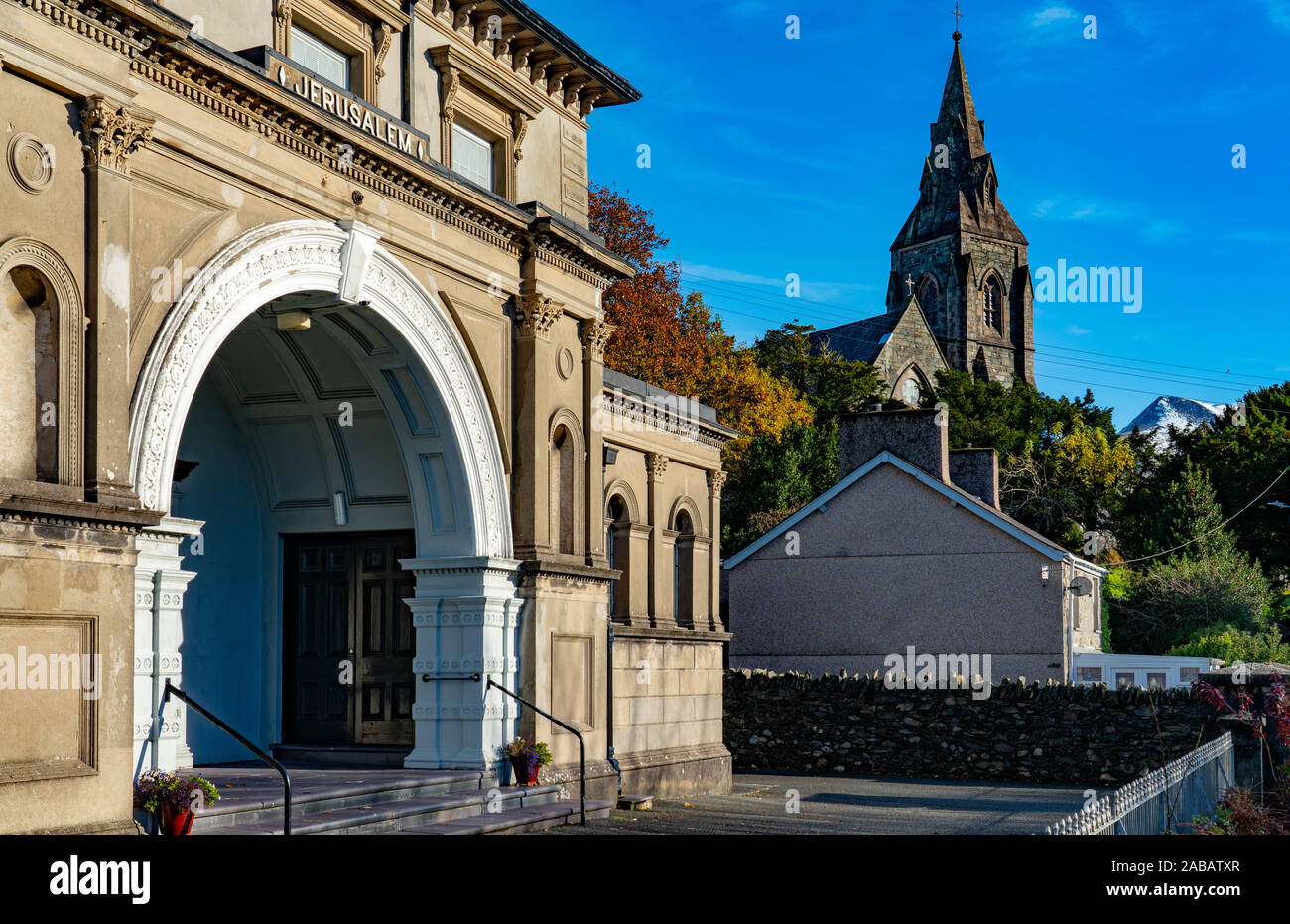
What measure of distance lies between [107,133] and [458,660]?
7.18m

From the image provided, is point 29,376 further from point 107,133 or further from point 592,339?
point 592,339

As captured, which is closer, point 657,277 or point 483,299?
point 483,299

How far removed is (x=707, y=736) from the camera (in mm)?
22328

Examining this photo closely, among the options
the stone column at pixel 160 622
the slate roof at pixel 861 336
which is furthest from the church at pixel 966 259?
the stone column at pixel 160 622

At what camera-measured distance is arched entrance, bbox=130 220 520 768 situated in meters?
14.4

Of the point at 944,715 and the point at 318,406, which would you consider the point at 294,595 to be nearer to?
the point at 318,406

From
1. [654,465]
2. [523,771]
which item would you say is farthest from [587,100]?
[523,771]

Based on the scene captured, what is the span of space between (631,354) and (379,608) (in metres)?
26.3

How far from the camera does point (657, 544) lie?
21609 mm

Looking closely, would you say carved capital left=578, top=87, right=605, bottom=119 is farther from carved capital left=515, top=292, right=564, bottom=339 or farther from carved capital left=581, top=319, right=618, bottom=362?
carved capital left=515, top=292, right=564, bottom=339

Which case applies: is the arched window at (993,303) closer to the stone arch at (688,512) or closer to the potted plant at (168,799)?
the stone arch at (688,512)

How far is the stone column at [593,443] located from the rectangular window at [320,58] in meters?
4.63

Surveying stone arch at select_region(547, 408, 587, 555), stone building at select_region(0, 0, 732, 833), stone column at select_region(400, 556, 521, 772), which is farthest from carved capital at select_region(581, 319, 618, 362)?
stone column at select_region(400, 556, 521, 772)
